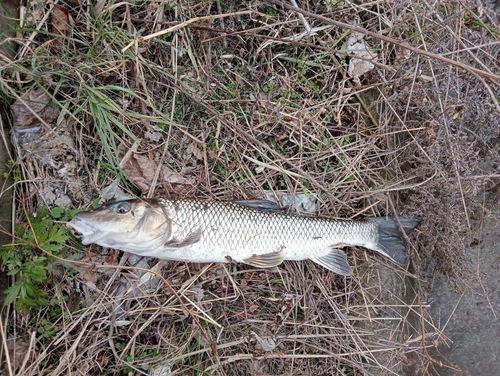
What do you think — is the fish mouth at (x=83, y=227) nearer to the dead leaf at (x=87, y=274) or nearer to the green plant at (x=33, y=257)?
the green plant at (x=33, y=257)

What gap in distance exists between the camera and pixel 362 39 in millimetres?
3551

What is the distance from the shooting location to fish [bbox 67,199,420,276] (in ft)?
9.10

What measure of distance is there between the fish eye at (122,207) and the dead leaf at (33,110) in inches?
37.5

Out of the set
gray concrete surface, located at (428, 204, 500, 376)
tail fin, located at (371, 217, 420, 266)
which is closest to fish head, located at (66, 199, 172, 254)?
tail fin, located at (371, 217, 420, 266)

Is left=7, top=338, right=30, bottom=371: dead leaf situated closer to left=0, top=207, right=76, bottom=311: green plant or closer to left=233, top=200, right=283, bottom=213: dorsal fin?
left=0, top=207, right=76, bottom=311: green plant

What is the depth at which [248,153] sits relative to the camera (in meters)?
3.46

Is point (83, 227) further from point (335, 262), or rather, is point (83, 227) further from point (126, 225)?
point (335, 262)

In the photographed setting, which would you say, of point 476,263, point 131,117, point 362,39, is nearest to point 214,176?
point 131,117

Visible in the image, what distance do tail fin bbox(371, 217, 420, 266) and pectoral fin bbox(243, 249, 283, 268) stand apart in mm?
918

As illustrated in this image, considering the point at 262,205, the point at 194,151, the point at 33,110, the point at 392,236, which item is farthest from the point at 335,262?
the point at 33,110

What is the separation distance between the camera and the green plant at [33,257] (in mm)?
2768

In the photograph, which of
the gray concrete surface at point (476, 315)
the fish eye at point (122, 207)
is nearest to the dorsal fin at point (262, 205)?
the fish eye at point (122, 207)

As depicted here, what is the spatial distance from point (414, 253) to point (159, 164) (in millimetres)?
2356

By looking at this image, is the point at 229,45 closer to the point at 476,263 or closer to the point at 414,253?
the point at 414,253
